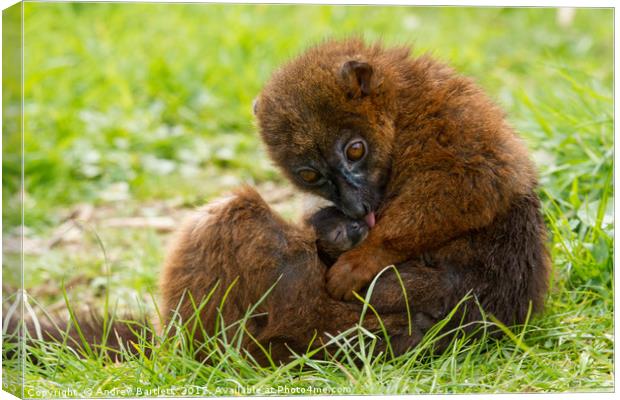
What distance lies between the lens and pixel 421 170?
5047 millimetres

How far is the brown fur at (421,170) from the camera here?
196 inches

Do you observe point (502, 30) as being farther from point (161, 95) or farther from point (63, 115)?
point (63, 115)

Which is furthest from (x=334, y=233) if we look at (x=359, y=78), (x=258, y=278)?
(x=359, y=78)

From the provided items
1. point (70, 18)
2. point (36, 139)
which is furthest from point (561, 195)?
point (70, 18)

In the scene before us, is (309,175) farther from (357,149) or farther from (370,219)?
(370,219)

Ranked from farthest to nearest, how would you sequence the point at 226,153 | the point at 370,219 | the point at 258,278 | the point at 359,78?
the point at 226,153 → the point at 359,78 → the point at 370,219 → the point at 258,278

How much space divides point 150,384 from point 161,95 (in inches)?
232

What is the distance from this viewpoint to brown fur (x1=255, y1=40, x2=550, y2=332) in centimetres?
499

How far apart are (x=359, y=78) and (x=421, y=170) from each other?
2.16 feet

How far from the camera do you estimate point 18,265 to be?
4.70 metres

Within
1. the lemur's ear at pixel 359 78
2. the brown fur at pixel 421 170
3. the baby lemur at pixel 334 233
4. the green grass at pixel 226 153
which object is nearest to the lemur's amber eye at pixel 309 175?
the brown fur at pixel 421 170

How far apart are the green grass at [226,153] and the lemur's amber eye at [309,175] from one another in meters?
0.87

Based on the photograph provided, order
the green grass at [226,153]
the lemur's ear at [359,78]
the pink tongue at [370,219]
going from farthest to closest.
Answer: the lemur's ear at [359,78] → the pink tongue at [370,219] → the green grass at [226,153]

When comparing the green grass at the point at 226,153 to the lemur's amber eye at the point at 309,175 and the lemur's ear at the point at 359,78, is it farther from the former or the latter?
the lemur's amber eye at the point at 309,175
